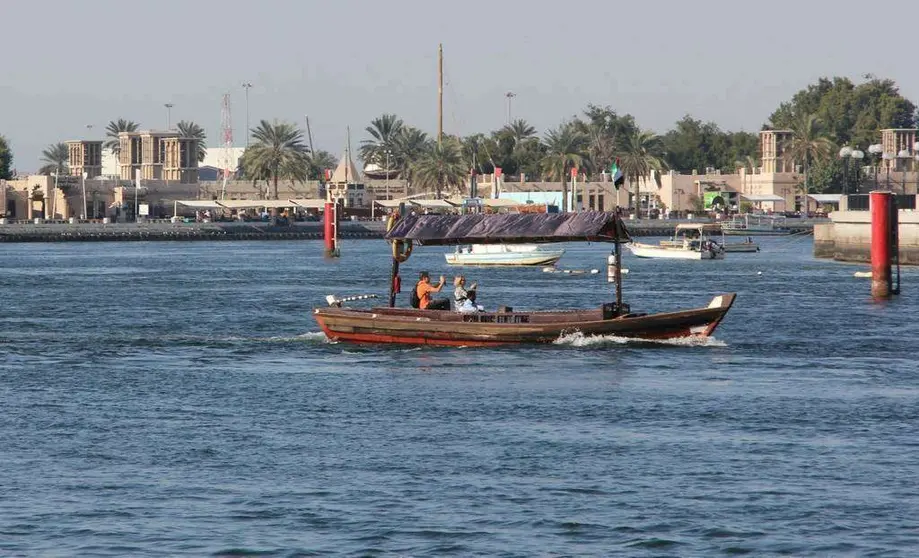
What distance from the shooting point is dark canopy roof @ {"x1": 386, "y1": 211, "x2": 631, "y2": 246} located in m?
43.5

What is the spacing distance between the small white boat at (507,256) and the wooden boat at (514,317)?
54.3 m

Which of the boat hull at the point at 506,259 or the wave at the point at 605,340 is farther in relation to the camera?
the boat hull at the point at 506,259

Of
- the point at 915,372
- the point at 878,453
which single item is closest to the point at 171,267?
the point at 915,372

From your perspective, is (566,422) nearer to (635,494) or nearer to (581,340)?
(635,494)

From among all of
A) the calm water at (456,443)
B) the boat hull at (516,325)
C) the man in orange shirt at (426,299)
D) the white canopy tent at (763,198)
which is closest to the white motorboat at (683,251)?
the calm water at (456,443)

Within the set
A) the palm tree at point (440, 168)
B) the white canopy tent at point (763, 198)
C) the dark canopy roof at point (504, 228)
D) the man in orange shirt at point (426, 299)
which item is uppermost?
the palm tree at point (440, 168)

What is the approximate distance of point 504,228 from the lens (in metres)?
44.7

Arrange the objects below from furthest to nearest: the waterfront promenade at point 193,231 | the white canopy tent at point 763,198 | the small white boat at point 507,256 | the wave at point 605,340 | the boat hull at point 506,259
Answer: the white canopy tent at point 763,198
the waterfront promenade at point 193,231
the small white boat at point 507,256
the boat hull at point 506,259
the wave at point 605,340

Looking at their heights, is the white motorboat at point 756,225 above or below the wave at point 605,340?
above

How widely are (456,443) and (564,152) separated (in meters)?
155

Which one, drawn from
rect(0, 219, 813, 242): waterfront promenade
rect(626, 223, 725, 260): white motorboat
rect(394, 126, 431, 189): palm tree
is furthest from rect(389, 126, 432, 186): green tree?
rect(626, 223, 725, 260): white motorboat

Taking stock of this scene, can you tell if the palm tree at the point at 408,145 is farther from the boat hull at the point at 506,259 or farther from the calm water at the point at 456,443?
the calm water at the point at 456,443

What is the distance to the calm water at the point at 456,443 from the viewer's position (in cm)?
2212

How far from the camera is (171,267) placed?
10444cm
